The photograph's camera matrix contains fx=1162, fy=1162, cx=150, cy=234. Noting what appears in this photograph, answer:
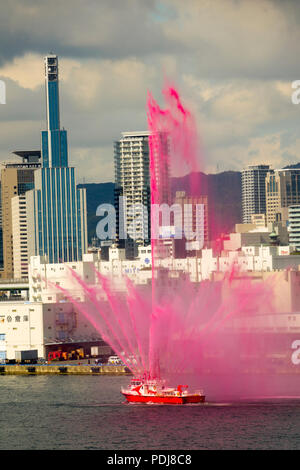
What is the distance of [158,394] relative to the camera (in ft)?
198

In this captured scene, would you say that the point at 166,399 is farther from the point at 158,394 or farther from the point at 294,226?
the point at 294,226

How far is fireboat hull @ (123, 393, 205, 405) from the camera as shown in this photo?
59.2m

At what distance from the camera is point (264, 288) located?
10069cm

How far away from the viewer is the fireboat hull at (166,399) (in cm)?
5925

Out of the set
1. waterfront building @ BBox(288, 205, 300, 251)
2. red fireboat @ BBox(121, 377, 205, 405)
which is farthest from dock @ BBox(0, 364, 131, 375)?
waterfront building @ BBox(288, 205, 300, 251)

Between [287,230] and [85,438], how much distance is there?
131m

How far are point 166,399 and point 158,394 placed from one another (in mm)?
559

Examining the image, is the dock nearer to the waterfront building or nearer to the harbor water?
the harbor water

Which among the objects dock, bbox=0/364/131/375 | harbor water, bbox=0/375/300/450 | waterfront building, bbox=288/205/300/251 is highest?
waterfront building, bbox=288/205/300/251

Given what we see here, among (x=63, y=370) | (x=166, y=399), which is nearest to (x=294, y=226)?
(x=63, y=370)

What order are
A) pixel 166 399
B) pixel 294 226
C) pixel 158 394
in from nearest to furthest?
pixel 166 399, pixel 158 394, pixel 294 226

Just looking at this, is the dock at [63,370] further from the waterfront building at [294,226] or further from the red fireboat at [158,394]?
the waterfront building at [294,226]

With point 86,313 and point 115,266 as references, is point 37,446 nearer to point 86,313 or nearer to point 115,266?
point 86,313

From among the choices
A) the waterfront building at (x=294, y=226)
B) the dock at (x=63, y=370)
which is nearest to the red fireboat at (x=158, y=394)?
the dock at (x=63, y=370)
